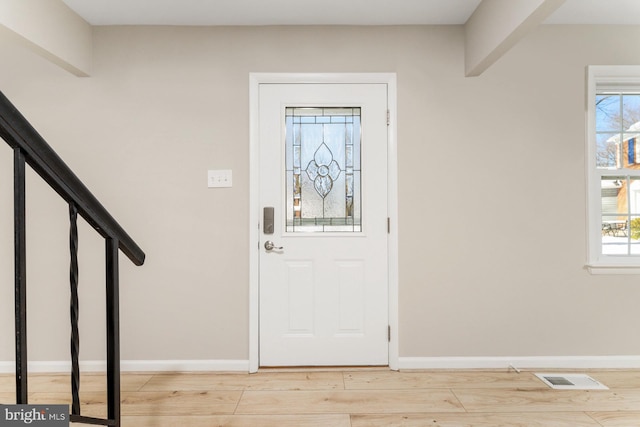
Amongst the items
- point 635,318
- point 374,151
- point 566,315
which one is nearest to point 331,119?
point 374,151

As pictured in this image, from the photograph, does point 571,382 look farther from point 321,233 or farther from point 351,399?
point 321,233

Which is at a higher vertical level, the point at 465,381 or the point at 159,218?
the point at 159,218

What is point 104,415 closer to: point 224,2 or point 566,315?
point 224,2

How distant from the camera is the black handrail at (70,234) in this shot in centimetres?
85

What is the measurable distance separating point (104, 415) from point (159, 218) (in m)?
1.24

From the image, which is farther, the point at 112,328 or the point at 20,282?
the point at 112,328

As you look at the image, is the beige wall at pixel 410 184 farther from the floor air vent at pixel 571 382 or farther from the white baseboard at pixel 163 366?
the floor air vent at pixel 571 382

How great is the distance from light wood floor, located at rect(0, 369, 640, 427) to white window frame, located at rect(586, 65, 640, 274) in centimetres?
72

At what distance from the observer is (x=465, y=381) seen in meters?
2.67

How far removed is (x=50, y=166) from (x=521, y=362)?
3.02 metres

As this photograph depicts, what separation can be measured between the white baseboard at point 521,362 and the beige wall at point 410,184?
0.05 metres

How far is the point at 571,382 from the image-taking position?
8.65 ft

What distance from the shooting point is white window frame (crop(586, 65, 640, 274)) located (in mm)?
2871

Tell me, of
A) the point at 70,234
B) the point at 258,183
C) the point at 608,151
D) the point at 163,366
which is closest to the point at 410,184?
the point at 258,183
